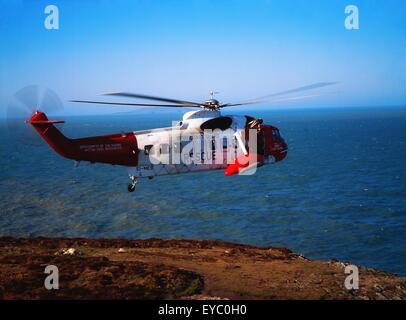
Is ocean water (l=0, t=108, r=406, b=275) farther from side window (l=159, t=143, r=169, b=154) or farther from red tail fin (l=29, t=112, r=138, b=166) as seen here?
red tail fin (l=29, t=112, r=138, b=166)

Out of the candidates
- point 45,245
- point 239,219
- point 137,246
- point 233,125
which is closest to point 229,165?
point 233,125

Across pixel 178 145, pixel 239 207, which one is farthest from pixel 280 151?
pixel 239 207

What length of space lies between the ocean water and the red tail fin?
28099mm

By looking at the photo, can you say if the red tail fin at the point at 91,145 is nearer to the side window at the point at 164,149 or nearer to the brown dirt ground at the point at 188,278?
the side window at the point at 164,149

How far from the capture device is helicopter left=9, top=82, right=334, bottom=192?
2419cm

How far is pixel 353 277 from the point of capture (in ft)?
82.4

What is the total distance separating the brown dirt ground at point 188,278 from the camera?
71.4 ft

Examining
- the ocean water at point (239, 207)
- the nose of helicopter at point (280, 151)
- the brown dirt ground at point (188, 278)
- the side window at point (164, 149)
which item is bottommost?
the ocean water at point (239, 207)

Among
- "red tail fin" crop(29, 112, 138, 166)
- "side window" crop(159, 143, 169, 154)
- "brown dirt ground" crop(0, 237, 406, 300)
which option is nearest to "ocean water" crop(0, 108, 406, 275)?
"brown dirt ground" crop(0, 237, 406, 300)

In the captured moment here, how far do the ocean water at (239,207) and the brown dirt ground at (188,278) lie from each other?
59.6ft

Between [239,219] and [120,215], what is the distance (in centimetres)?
1683

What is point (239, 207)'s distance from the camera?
64.9 m

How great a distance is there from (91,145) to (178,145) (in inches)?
197

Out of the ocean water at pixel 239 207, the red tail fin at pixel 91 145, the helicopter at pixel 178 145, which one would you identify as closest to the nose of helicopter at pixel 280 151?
the helicopter at pixel 178 145
